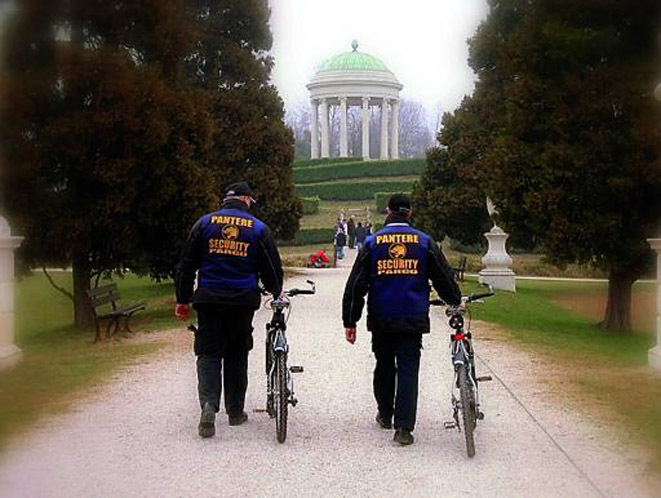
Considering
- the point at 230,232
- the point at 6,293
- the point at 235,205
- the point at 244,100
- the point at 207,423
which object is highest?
the point at 244,100

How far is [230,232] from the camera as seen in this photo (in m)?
6.19

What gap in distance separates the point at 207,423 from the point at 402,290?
1591 millimetres

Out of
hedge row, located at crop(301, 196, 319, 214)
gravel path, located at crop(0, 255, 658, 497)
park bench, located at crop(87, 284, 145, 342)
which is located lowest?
gravel path, located at crop(0, 255, 658, 497)

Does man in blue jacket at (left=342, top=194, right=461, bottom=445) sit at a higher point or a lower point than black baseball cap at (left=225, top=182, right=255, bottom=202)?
lower

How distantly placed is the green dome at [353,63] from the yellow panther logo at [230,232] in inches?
2423

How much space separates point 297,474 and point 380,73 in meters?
64.2

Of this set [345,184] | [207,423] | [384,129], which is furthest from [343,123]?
[207,423]

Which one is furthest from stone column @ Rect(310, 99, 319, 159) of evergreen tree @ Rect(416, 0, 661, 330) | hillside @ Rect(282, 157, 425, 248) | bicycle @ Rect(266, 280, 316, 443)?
bicycle @ Rect(266, 280, 316, 443)

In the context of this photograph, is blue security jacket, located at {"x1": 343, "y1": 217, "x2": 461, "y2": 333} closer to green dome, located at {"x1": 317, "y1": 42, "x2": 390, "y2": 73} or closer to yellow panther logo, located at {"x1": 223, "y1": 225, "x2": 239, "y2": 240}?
yellow panther logo, located at {"x1": 223, "y1": 225, "x2": 239, "y2": 240}

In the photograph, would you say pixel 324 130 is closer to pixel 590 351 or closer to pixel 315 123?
pixel 315 123

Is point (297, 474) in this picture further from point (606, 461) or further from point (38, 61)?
point (38, 61)

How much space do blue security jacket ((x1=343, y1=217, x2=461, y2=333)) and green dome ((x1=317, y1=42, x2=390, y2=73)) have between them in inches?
2431

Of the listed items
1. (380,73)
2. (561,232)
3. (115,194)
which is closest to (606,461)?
(561,232)

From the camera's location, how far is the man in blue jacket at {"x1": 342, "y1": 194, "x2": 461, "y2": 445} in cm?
591
